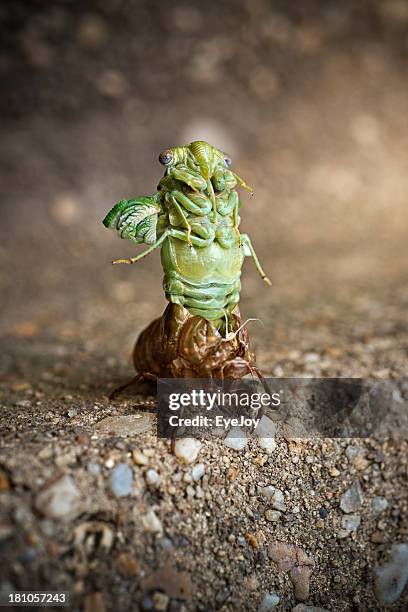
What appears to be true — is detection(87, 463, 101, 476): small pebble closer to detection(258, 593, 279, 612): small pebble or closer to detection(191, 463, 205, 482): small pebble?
detection(191, 463, 205, 482): small pebble

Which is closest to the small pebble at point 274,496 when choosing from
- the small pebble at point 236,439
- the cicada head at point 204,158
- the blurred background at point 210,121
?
the small pebble at point 236,439

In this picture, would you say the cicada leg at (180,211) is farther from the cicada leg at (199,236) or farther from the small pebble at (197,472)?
the small pebble at (197,472)

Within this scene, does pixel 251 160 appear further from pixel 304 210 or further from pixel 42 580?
pixel 42 580

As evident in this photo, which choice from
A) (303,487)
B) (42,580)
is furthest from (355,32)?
(42,580)

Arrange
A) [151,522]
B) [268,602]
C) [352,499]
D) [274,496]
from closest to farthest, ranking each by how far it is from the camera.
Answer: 1. [151,522]
2. [268,602]
3. [274,496]
4. [352,499]

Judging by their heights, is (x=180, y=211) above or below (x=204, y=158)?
below

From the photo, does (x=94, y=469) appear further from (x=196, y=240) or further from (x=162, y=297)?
(x=162, y=297)

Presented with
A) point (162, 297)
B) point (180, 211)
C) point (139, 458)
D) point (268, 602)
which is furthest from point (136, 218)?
point (162, 297)

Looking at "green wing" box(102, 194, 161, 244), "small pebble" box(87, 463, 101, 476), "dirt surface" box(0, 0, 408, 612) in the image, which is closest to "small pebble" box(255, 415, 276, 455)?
"dirt surface" box(0, 0, 408, 612)
